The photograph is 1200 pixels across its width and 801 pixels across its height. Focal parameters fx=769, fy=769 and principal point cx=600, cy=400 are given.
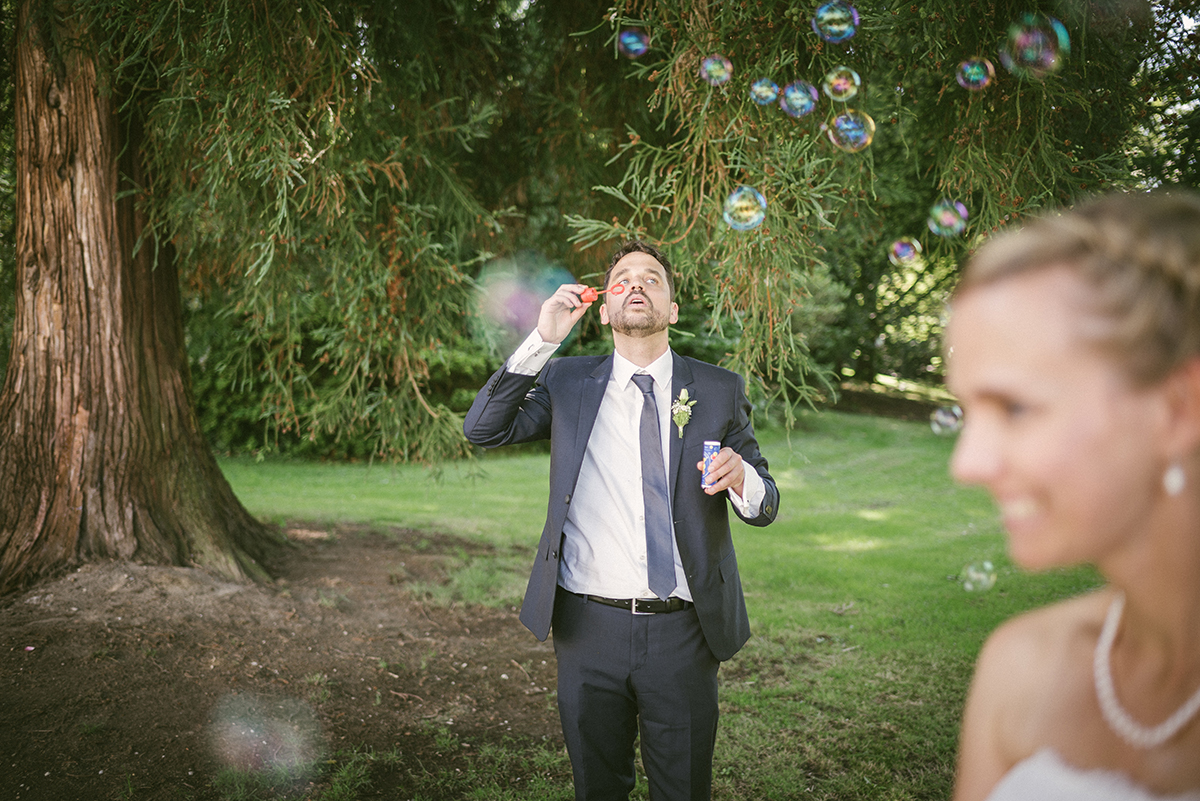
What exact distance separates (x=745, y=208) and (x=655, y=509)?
4.98 ft

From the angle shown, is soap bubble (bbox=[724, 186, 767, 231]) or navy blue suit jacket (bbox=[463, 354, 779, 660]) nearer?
navy blue suit jacket (bbox=[463, 354, 779, 660])

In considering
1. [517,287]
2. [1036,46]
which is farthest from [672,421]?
[517,287]

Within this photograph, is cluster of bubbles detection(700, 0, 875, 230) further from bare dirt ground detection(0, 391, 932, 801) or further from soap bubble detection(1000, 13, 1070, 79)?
bare dirt ground detection(0, 391, 932, 801)

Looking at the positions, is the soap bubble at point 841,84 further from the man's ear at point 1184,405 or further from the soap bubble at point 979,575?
the man's ear at point 1184,405

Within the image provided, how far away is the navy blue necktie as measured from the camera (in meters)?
2.78

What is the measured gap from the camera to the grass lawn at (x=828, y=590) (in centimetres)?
404

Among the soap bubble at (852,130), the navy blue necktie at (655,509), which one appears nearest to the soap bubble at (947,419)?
the navy blue necktie at (655,509)

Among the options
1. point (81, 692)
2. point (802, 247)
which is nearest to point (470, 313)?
point (802, 247)

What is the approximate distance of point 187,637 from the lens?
457 cm

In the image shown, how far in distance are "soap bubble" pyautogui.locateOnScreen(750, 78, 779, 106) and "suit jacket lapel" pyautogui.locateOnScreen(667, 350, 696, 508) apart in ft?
4.49

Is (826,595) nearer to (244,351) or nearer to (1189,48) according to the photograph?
(1189,48)

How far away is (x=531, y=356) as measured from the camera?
2.91 m

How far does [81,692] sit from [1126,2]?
573 cm

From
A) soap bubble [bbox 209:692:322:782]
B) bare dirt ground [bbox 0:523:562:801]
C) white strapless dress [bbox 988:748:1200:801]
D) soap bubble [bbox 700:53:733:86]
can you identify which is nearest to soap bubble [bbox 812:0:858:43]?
soap bubble [bbox 700:53:733:86]
